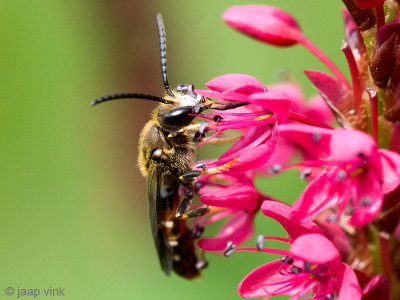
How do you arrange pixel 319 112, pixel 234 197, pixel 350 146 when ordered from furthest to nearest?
pixel 319 112
pixel 234 197
pixel 350 146

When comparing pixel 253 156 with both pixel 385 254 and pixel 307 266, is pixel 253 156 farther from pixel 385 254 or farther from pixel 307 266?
pixel 385 254

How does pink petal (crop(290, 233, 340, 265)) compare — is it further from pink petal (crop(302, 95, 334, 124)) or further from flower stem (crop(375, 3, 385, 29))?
pink petal (crop(302, 95, 334, 124))

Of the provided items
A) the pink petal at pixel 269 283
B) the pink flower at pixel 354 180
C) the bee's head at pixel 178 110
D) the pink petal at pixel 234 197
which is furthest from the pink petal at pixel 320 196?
the bee's head at pixel 178 110

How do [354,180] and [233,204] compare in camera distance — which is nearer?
[354,180]

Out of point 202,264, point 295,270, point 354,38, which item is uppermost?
point 354,38

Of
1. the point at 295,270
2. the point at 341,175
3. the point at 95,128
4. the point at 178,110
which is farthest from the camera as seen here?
the point at 95,128

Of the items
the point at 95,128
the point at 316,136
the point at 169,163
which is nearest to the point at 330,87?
the point at 316,136

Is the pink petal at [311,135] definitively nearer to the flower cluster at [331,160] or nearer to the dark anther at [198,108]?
the flower cluster at [331,160]

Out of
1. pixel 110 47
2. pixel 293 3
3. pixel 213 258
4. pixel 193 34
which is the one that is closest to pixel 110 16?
pixel 110 47
